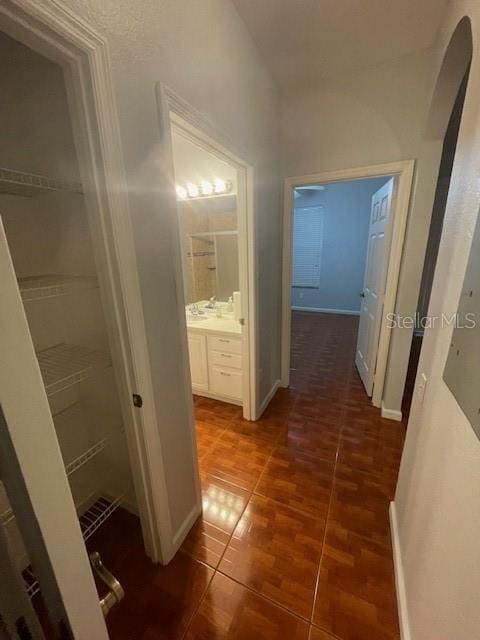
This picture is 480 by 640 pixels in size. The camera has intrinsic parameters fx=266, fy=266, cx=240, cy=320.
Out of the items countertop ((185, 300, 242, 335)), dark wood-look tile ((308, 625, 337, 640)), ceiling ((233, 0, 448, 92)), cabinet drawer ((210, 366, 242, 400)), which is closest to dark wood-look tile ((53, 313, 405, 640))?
dark wood-look tile ((308, 625, 337, 640))

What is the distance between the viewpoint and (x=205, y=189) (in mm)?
2738

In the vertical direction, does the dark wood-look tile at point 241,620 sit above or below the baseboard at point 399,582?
below

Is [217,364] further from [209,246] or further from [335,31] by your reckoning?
[335,31]

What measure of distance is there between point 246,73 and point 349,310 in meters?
4.93

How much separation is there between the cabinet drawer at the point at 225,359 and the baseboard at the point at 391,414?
4.41 ft

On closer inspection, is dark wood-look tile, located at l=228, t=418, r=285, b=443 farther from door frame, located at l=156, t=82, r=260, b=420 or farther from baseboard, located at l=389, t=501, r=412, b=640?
baseboard, located at l=389, t=501, r=412, b=640

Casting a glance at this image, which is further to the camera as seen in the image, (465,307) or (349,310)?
(349,310)

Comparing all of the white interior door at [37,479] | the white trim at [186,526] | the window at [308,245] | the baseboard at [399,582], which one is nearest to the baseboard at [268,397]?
the white trim at [186,526]

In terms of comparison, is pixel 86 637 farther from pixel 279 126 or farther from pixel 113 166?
pixel 279 126

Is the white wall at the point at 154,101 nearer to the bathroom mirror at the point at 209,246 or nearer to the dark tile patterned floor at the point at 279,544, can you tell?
the dark tile patterned floor at the point at 279,544

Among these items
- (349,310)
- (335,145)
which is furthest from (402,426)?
(349,310)

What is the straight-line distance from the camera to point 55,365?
117cm

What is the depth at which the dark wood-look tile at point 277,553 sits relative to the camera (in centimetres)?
120

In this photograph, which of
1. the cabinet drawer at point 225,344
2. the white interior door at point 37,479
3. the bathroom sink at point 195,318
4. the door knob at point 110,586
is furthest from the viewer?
the bathroom sink at point 195,318
